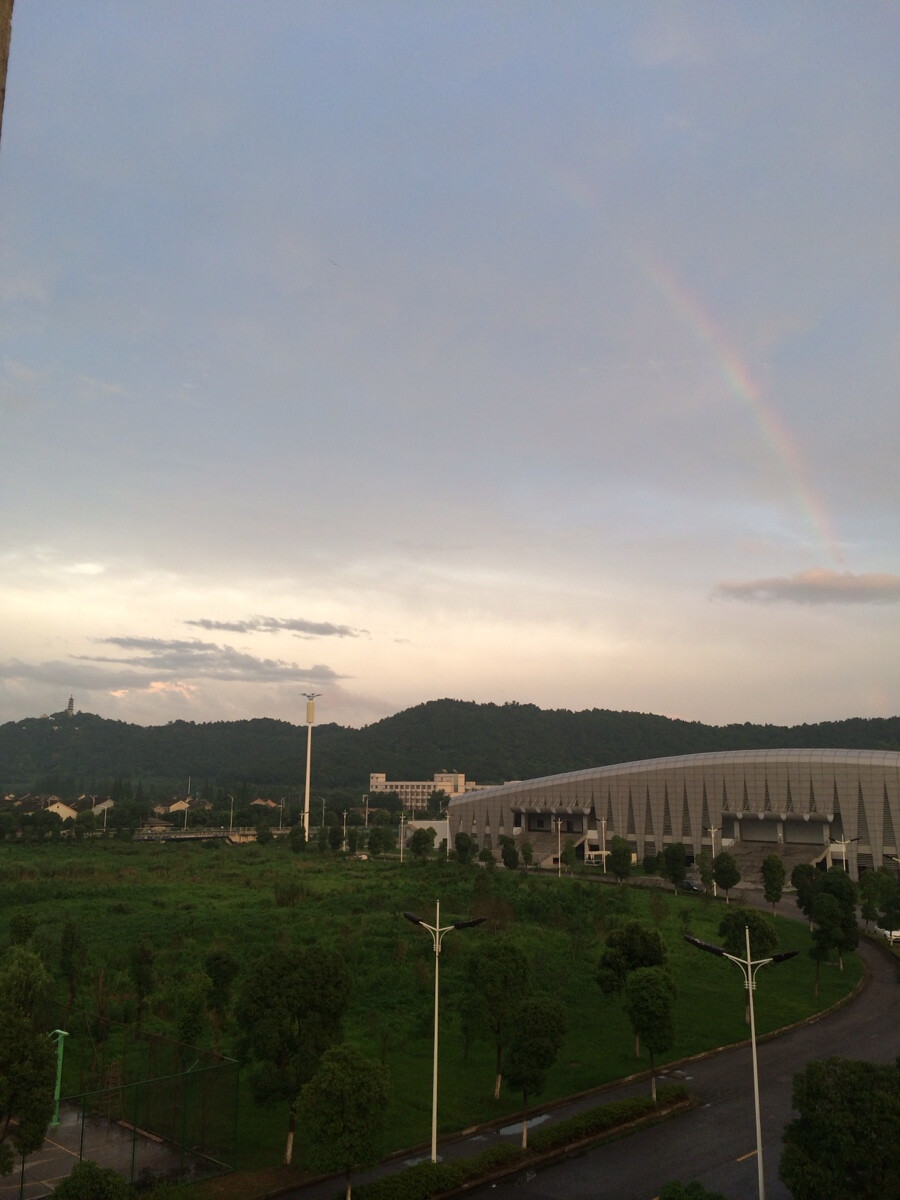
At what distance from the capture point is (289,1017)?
997 inches

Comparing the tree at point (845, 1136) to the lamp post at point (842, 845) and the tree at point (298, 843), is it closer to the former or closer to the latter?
the lamp post at point (842, 845)

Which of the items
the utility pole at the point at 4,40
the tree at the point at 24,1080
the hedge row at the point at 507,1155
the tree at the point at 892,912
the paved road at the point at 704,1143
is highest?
the utility pole at the point at 4,40

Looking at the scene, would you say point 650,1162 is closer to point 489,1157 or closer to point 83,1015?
point 489,1157

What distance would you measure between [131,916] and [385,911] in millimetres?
15519

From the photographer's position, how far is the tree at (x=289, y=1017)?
25.0 metres

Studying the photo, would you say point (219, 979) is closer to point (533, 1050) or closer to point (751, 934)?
point (533, 1050)

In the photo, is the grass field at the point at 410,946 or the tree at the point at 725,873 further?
the tree at the point at 725,873

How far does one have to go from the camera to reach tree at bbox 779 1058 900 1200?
59.5 ft

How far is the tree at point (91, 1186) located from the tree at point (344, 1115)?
481cm

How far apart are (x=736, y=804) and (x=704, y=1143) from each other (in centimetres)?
9039

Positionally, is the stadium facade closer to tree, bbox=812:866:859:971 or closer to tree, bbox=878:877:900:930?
tree, bbox=878:877:900:930

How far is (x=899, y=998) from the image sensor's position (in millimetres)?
45406

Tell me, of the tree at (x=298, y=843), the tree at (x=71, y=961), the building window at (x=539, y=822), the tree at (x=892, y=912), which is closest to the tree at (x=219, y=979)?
the tree at (x=71, y=961)

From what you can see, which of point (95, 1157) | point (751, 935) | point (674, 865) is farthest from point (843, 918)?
point (95, 1157)
